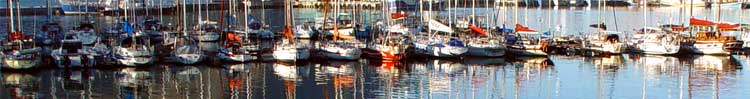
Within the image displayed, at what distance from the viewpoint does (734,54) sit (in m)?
37.2

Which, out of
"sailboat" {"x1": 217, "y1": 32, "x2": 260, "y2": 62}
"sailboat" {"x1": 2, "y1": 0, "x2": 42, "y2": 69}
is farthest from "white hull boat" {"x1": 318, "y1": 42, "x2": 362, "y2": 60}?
"sailboat" {"x1": 2, "y1": 0, "x2": 42, "y2": 69}

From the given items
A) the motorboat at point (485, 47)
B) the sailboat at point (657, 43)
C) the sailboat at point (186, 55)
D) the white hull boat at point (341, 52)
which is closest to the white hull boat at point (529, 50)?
the motorboat at point (485, 47)

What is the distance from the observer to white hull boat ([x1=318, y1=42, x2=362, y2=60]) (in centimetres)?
3416

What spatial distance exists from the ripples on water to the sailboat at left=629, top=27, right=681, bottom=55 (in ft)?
6.45

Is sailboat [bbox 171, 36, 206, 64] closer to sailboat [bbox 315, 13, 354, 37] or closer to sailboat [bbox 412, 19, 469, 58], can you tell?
sailboat [bbox 412, 19, 469, 58]

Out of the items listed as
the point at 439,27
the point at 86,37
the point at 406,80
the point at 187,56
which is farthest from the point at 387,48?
the point at 86,37

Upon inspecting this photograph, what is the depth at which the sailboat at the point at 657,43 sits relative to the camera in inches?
1454

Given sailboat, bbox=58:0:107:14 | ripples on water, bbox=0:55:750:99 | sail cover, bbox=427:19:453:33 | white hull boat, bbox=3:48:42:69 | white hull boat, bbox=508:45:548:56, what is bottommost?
ripples on water, bbox=0:55:750:99

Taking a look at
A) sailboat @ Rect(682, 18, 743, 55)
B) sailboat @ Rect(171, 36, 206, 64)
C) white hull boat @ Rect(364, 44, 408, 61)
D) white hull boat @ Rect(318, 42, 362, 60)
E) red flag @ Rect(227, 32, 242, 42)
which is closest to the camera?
sailboat @ Rect(171, 36, 206, 64)

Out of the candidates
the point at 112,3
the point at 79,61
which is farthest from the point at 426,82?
the point at 112,3

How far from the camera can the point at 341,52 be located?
1346 inches

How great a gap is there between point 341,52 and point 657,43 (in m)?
10.3

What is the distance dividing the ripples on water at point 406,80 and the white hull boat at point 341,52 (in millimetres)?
328

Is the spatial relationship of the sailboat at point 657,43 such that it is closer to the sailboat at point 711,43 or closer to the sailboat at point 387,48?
the sailboat at point 711,43
